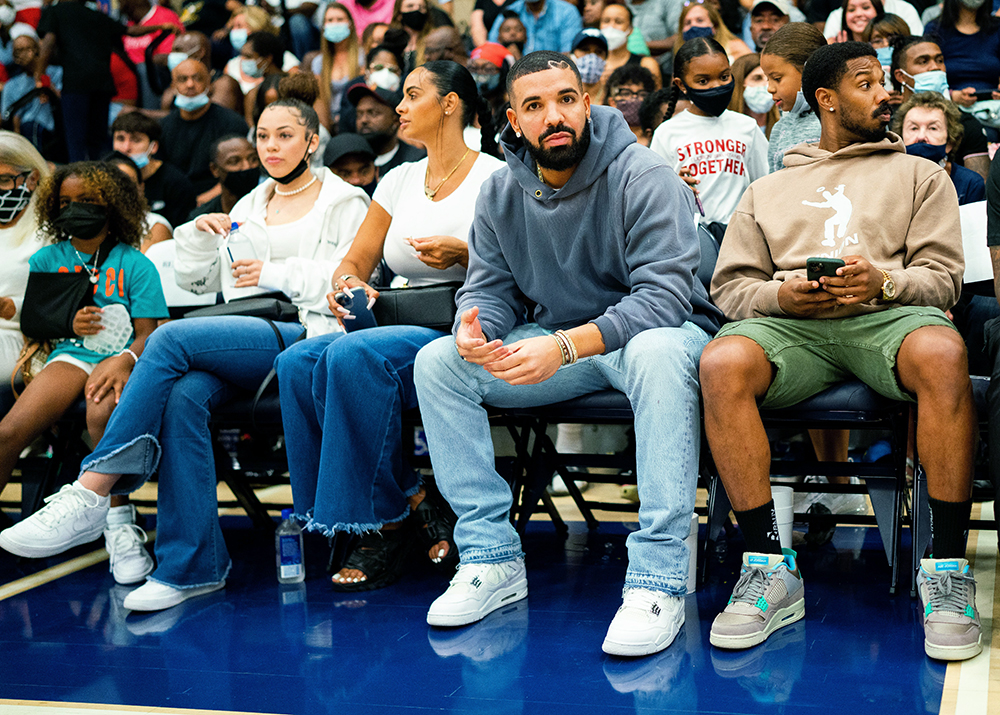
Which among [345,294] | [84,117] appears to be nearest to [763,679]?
[345,294]

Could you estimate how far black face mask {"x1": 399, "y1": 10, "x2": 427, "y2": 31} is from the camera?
6.59 metres

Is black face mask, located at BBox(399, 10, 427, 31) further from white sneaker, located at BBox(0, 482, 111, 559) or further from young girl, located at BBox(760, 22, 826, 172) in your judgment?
white sneaker, located at BBox(0, 482, 111, 559)

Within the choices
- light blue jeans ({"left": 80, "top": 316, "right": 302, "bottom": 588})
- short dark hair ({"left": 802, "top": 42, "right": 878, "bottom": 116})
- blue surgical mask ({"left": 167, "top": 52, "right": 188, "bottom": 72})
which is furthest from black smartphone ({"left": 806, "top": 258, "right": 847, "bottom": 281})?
blue surgical mask ({"left": 167, "top": 52, "right": 188, "bottom": 72})

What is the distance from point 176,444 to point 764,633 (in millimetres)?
1708

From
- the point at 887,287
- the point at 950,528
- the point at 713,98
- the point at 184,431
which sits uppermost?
the point at 713,98

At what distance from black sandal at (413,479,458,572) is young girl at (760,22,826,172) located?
66.0 inches

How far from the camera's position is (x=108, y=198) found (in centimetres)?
357

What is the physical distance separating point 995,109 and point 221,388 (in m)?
3.72

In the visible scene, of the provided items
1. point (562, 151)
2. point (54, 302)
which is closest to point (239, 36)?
point (54, 302)

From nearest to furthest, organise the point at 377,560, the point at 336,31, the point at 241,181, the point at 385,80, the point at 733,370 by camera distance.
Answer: the point at 733,370 < the point at 377,560 < the point at 241,181 < the point at 385,80 < the point at 336,31

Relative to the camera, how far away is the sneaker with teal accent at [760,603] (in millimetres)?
2240

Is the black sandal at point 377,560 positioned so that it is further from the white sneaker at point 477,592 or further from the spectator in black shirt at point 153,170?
the spectator in black shirt at point 153,170

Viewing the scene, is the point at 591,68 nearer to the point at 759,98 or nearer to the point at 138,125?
the point at 759,98

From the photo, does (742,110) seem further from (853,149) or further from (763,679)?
(763,679)
